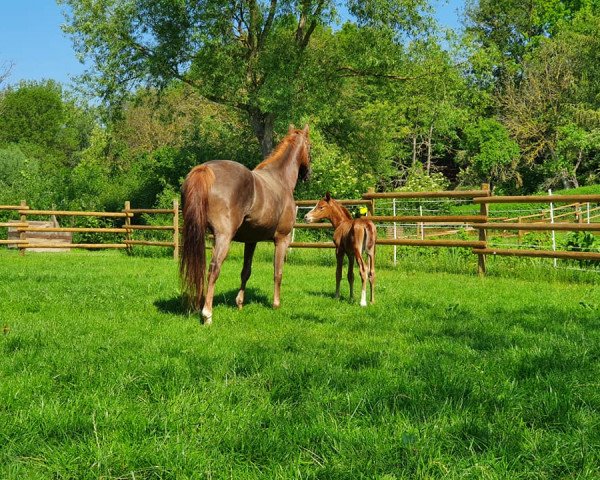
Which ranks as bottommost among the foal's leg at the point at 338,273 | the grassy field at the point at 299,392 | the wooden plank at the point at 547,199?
the grassy field at the point at 299,392

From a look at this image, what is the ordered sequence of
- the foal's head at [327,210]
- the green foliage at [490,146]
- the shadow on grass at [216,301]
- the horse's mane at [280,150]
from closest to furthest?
the shadow on grass at [216,301]
the horse's mane at [280,150]
the foal's head at [327,210]
the green foliage at [490,146]

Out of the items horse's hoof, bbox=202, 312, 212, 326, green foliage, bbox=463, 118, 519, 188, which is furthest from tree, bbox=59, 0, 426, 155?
green foliage, bbox=463, 118, 519, 188

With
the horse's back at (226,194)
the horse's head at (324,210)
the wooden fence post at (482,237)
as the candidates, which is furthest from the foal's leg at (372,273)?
the wooden fence post at (482,237)

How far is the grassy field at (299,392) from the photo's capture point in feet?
7.84

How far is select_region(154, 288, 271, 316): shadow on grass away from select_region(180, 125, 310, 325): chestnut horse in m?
0.35

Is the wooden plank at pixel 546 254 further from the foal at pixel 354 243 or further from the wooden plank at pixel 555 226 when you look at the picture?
the foal at pixel 354 243

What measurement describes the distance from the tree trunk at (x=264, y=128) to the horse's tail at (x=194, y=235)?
14737mm

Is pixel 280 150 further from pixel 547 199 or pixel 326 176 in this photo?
pixel 326 176

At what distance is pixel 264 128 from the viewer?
21.2 m

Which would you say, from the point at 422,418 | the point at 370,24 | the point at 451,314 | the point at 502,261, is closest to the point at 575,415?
the point at 422,418

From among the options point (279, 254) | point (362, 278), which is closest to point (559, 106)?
Result: point (362, 278)

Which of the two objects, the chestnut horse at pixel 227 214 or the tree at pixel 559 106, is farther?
the tree at pixel 559 106

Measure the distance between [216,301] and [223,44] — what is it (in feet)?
47.4

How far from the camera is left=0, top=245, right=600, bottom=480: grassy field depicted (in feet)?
7.84
